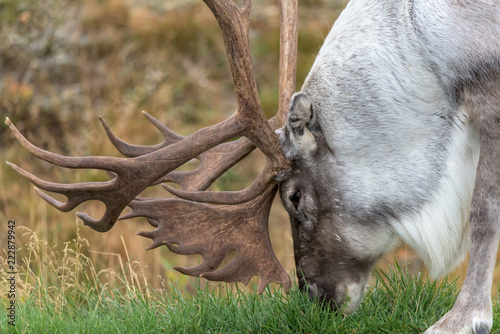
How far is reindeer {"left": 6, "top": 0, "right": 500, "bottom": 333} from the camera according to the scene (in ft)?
11.5

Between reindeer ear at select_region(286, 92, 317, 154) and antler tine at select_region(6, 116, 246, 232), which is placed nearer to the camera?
antler tine at select_region(6, 116, 246, 232)

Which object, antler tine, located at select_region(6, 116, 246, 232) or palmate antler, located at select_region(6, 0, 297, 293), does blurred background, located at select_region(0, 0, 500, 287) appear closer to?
palmate antler, located at select_region(6, 0, 297, 293)

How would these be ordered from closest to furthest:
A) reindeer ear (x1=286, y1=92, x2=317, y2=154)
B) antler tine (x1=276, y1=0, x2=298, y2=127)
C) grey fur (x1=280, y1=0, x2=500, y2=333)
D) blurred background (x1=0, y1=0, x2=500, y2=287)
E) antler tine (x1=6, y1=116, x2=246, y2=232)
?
1. grey fur (x1=280, y1=0, x2=500, y2=333)
2. antler tine (x1=6, y1=116, x2=246, y2=232)
3. reindeer ear (x1=286, y1=92, x2=317, y2=154)
4. antler tine (x1=276, y1=0, x2=298, y2=127)
5. blurred background (x1=0, y1=0, x2=500, y2=287)

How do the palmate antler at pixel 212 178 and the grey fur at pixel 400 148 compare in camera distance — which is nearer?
the grey fur at pixel 400 148

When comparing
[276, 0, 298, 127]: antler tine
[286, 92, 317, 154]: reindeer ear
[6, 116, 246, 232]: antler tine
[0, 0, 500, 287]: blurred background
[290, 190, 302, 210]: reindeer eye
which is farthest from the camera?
[0, 0, 500, 287]: blurred background

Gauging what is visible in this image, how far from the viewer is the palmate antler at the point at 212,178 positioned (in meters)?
3.65

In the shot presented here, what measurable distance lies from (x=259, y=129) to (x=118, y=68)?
608cm

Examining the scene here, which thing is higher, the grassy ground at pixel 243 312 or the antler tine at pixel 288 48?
the antler tine at pixel 288 48

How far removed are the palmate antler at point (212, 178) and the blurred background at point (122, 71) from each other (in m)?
4.24

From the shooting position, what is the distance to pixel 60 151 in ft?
29.6

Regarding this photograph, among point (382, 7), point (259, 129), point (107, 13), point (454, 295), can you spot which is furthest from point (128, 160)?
point (107, 13)

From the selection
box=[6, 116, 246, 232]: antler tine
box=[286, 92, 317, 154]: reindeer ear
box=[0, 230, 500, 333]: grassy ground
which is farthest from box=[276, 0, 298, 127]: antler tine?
box=[0, 230, 500, 333]: grassy ground

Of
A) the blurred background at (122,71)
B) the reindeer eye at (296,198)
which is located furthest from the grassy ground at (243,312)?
the blurred background at (122,71)

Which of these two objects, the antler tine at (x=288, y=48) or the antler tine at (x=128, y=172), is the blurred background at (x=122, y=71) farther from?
the antler tine at (x=128, y=172)
